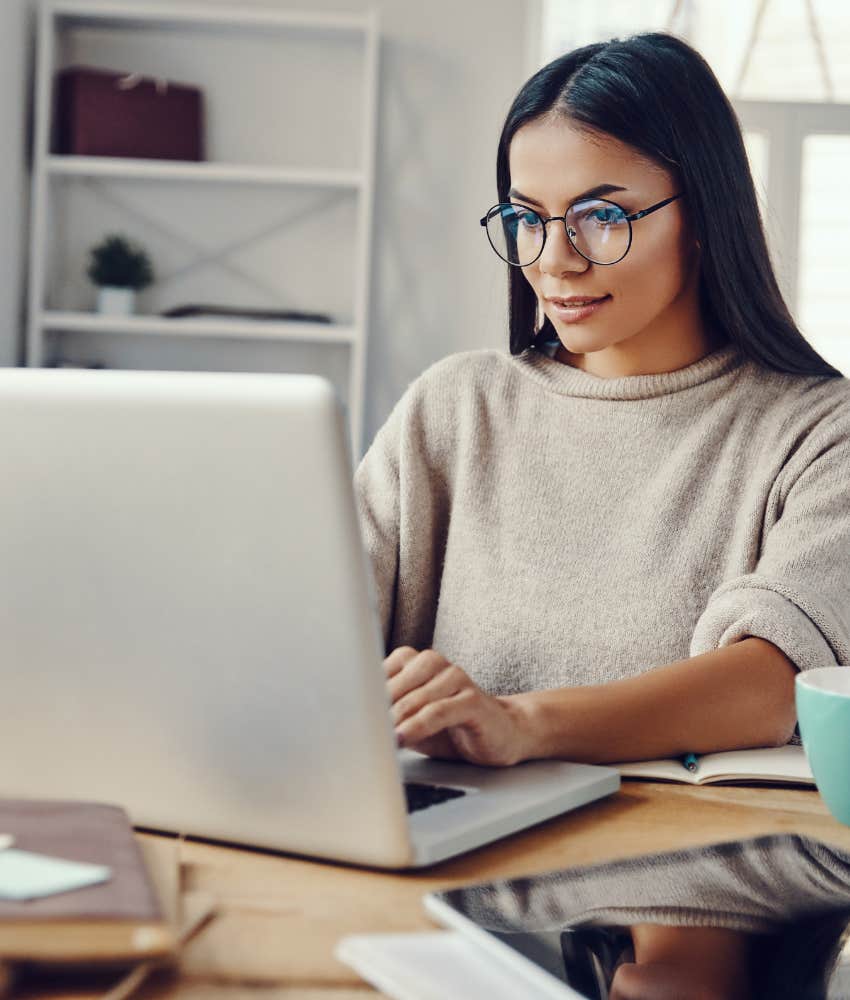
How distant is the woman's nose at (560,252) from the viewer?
1.22m

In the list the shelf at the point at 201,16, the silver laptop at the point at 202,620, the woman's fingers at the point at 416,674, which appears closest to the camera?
the silver laptop at the point at 202,620

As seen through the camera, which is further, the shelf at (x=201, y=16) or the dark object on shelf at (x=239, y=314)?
the dark object on shelf at (x=239, y=314)

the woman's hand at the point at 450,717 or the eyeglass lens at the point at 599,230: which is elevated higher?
the eyeglass lens at the point at 599,230

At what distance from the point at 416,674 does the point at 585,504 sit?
0.52 metres

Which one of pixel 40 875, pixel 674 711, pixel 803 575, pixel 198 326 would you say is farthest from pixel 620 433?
pixel 198 326

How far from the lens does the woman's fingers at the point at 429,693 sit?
0.83 m

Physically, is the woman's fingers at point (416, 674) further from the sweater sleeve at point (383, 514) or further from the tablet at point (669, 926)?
the sweater sleeve at point (383, 514)

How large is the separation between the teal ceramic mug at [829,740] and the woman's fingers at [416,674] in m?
0.23

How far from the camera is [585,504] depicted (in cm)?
133

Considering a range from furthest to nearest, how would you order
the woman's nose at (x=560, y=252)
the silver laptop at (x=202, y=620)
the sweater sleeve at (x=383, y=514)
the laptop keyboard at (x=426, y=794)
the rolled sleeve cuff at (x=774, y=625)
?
the sweater sleeve at (x=383, y=514) → the woman's nose at (x=560, y=252) → the rolled sleeve cuff at (x=774, y=625) → the laptop keyboard at (x=426, y=794) → the silver laptop at (x=202, y=620)

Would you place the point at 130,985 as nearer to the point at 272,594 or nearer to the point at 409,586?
the point at 272,594

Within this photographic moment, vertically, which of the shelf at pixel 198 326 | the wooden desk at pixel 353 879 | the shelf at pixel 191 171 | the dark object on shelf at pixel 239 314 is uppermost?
the shelf at pixel 191 171

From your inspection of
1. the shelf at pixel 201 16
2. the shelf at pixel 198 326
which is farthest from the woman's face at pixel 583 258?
the shelf at pixel 201 16

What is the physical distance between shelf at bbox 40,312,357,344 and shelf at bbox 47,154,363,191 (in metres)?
0.37
